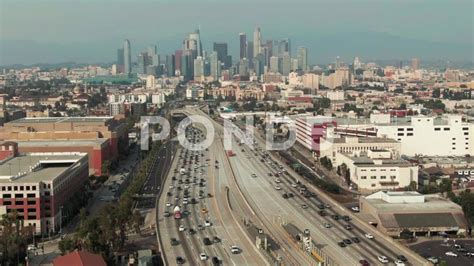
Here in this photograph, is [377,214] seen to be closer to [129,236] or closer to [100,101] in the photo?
[129,236]

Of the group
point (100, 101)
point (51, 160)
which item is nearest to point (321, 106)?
point (100, 101)

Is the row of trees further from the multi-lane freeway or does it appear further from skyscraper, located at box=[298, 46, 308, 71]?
skyscraper, located at box=[298, 46, 308, 71]

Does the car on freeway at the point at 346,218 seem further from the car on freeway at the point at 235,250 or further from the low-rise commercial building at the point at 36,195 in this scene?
the low-rise commercial building at the point at 36,195

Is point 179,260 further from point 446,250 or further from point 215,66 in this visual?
point 215,66

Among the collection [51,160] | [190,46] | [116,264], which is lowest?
[116,264]

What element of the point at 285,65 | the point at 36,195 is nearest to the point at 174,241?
the point at 36,195

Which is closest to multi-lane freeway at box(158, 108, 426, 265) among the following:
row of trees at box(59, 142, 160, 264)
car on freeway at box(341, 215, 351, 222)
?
car on freeway at box(341, 215, 351, 222)
